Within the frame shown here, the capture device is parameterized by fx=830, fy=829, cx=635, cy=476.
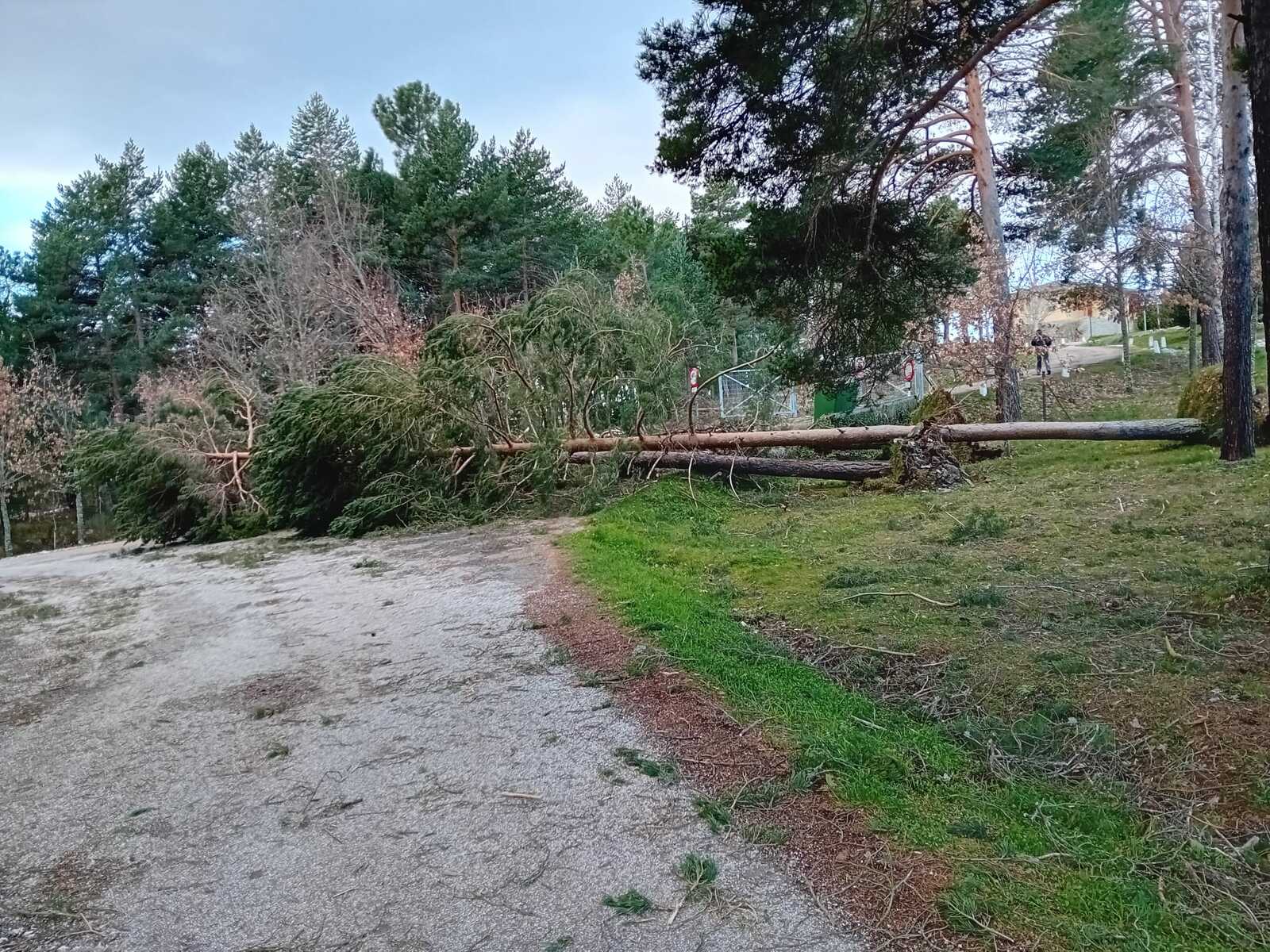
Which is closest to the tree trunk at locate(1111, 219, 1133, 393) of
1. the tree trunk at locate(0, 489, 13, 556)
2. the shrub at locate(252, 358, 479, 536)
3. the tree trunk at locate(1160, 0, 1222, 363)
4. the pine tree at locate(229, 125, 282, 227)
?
the tree trunk at locate(1160, 0, 1222, 363)

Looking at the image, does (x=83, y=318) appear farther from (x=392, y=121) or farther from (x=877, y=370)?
(x=877, y=370)

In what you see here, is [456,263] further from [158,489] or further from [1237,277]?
[1237,277]

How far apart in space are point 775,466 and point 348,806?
322 inches

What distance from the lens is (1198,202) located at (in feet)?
50.8

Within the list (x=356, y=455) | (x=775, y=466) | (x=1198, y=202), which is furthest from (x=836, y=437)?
(x=1198, y=202)

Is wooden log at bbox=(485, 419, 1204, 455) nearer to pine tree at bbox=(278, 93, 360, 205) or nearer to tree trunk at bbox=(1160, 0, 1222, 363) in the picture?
tree trunk at bbox=(1160, 0, 1222, 363)

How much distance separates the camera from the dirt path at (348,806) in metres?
2.04

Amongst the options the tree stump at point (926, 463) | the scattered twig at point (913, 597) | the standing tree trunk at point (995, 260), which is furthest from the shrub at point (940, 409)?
the scattered twig at point (913, 597)

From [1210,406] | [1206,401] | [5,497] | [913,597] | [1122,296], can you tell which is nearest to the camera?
[913,597]

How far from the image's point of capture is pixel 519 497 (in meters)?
10.8

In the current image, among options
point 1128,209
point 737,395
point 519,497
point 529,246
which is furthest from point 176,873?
point 529,246

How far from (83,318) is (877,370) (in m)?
31.0

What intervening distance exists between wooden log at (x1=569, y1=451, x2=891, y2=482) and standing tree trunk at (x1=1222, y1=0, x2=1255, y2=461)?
352 cm

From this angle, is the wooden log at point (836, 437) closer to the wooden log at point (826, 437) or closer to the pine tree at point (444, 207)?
the wooden log at point (826, 437)
